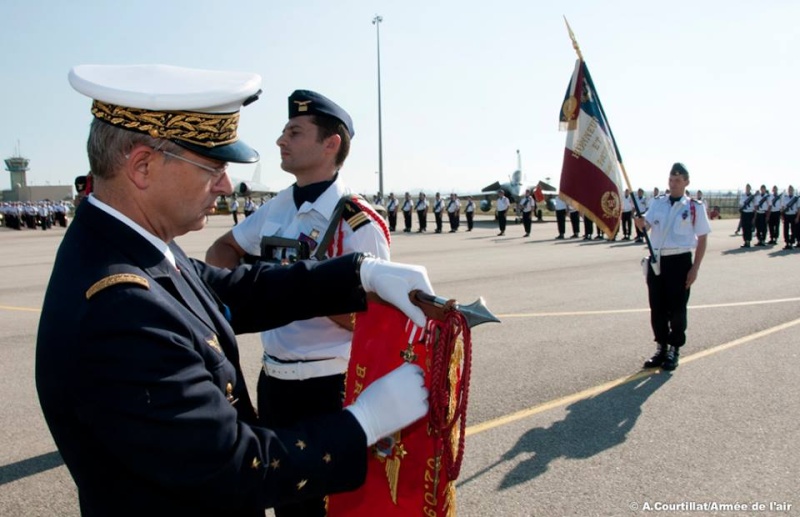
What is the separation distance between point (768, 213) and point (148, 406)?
2509 cm

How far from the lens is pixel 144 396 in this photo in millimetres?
1258

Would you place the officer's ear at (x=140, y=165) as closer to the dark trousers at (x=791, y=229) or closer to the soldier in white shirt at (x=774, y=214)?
the dark trousers at (x=791, y=229)

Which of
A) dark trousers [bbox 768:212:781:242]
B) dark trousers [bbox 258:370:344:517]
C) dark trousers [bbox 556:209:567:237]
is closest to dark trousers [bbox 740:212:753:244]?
dark trousers [bbox 768:212:781:242]

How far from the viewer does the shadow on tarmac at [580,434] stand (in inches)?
162

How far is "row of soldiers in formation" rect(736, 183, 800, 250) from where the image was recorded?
2145cm

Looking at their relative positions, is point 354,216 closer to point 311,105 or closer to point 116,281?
point 311,105

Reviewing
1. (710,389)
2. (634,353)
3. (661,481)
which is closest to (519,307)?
(634,353)

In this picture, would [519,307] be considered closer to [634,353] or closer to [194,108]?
[634,353]

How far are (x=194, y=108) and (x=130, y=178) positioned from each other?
225mm

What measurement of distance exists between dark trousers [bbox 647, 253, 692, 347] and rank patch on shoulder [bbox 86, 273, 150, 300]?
5983mm

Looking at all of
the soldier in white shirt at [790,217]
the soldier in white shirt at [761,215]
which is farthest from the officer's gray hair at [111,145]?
the soldier in white shirt at [761,215]

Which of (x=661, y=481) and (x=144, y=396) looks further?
(x=661, y=481)

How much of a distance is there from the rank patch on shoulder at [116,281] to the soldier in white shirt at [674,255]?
5902 millimetres

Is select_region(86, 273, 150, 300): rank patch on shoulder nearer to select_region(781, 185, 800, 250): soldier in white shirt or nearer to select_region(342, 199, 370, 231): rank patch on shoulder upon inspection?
select_region(342, 199, 370, 231): rank patch on shoulder
